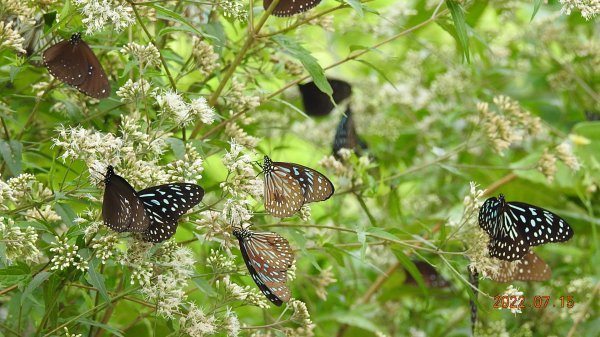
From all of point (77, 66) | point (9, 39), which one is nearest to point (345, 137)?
point (77, 66)

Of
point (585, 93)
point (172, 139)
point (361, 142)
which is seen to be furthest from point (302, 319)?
point (585, 93)

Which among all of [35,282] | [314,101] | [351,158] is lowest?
[314,101]

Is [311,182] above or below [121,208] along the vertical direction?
below

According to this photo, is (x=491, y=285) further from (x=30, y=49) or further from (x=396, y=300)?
(x=30, y=49)

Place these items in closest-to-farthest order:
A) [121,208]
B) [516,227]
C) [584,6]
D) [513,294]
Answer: [121,208] → [584,6] → [513,294] → [516,227]

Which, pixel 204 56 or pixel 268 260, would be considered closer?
pixel 268 260

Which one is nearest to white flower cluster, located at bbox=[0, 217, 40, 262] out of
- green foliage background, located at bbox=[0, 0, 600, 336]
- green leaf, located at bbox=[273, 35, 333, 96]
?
green foliage background, located at bbox=[0, 0, 600, 336]

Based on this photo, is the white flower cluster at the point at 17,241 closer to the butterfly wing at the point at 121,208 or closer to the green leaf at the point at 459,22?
the butterfly wing at the point at 121,208

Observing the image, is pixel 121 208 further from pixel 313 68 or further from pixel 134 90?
pixel 313 68
